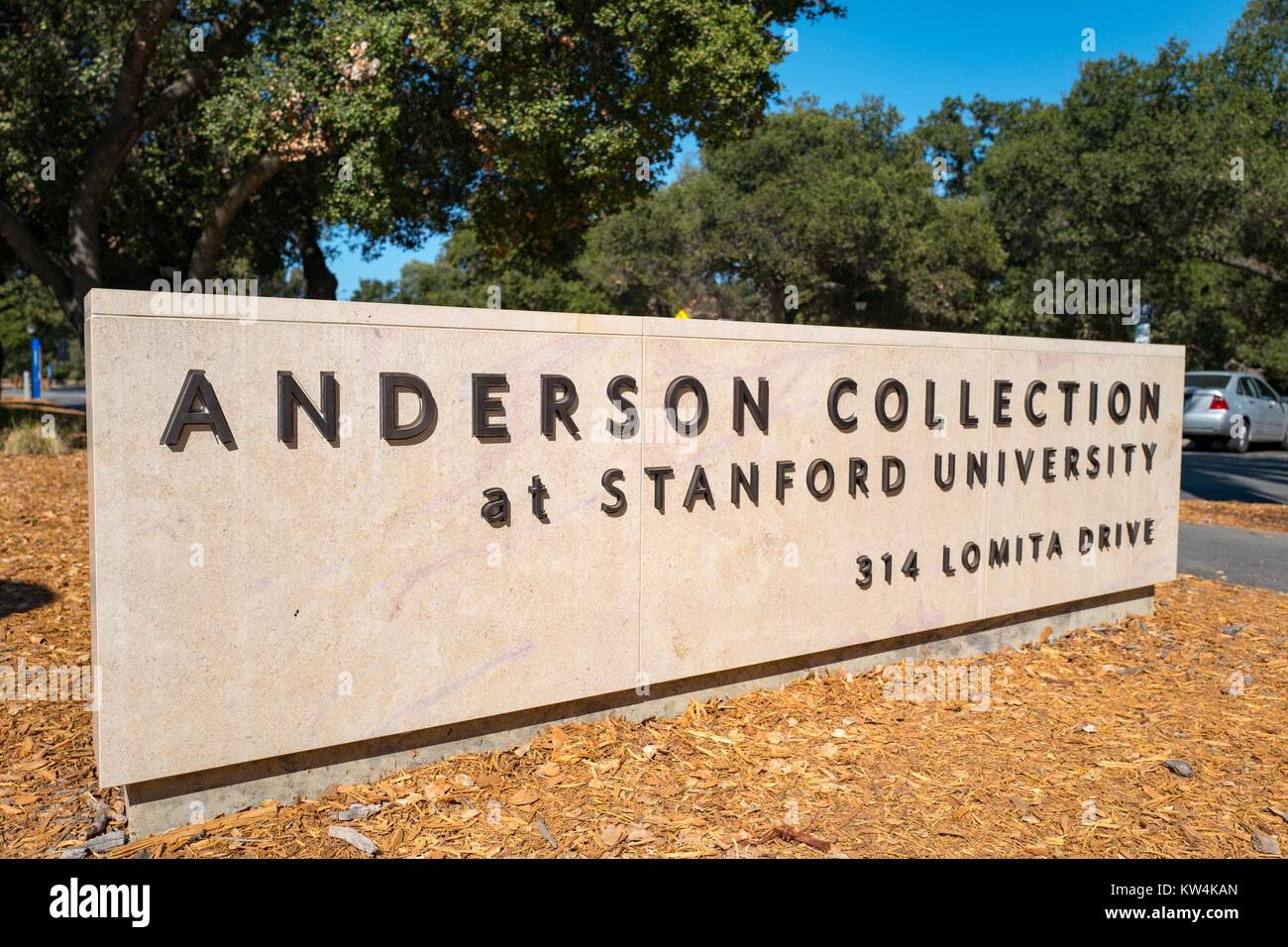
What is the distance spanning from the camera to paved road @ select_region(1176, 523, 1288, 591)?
8469 mm

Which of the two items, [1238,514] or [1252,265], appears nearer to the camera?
[1238,514]

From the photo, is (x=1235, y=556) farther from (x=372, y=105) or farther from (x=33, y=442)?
(x=33, y=442)

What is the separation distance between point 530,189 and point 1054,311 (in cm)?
2070

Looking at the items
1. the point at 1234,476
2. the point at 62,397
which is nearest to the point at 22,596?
the point at 1234,476

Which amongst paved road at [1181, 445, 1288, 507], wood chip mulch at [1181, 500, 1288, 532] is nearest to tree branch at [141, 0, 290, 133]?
wood chip mulch at [1181, 500, 1288, 532]

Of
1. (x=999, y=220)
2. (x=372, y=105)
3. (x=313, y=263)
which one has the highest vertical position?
(x=999, y=220)

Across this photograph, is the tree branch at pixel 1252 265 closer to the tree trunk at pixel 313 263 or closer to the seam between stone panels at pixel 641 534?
the seam between stone panels at pixel 641 534

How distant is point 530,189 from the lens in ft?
49.5

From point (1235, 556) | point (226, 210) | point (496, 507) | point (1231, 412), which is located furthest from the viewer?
point (1231, 412)

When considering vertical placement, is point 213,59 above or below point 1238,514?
above

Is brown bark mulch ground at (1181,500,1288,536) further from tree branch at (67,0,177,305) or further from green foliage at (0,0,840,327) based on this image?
tree branch at (67,0,177,305)

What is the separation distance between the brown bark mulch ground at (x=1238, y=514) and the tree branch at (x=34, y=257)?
1411 centimetres

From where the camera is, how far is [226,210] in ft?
47.6

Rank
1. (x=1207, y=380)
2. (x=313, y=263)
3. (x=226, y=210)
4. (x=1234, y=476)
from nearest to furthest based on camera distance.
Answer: (x=226, y=210) < (x=1234, y=476) < (x=313, y=263) < (x=1207, y=380)
